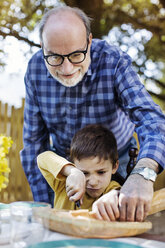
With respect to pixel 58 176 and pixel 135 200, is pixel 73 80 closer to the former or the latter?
pixel 58 176

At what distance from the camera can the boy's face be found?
5.79ft

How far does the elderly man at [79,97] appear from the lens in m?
1.59

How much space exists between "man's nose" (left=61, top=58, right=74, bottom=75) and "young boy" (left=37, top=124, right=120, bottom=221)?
410 mm

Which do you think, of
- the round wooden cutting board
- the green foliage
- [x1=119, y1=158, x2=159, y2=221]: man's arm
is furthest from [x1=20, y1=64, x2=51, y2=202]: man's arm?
the green foliage

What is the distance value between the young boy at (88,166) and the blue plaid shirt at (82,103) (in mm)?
164

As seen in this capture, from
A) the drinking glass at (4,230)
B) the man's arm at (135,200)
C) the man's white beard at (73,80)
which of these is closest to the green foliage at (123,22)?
the man's white beard at (73,80)

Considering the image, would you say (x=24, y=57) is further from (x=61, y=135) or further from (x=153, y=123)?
(x=153, y=123)

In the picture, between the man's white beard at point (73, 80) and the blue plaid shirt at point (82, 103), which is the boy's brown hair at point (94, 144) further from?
the man's white beard at point (73, 80)

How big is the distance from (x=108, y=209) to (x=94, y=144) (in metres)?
0.91

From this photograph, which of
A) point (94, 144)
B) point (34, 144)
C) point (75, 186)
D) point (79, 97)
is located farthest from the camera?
point (34, 144)

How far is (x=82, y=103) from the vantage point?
2105 mm

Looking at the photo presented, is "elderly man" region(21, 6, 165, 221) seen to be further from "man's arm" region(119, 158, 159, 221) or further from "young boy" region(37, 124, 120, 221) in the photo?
"young boy" region(37, 124, 120, 221)

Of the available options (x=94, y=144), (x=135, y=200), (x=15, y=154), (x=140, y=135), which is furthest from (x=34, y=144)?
(x=15, y=154)

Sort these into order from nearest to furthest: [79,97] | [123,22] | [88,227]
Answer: [88,227] → [79,97] → [123,22]
